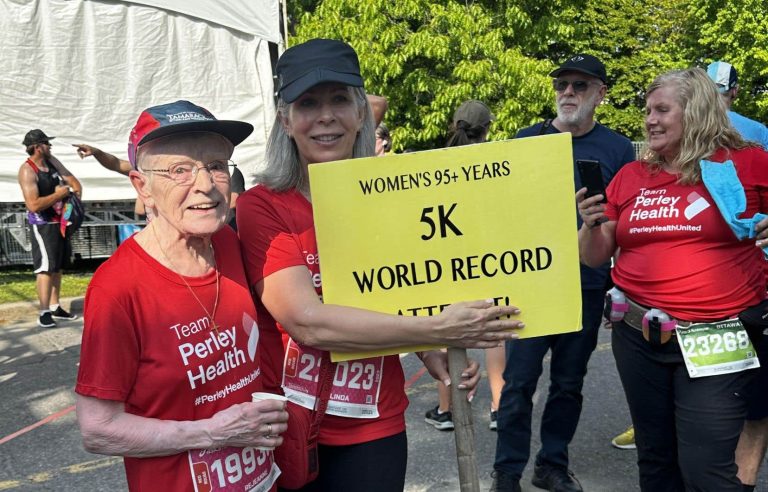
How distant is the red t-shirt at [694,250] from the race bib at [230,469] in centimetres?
179

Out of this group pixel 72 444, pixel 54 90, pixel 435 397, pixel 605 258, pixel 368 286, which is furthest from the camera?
pixel 54 90

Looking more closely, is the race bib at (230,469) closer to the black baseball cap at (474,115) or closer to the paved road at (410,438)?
the paved road at (410,438)

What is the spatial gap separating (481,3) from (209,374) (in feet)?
56.8

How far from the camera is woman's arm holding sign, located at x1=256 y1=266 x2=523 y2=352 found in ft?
5.93

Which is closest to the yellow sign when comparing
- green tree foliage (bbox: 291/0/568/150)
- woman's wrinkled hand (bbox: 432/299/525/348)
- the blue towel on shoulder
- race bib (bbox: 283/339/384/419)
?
woman's wrinkled hand (bbox: 432/299/525/348)

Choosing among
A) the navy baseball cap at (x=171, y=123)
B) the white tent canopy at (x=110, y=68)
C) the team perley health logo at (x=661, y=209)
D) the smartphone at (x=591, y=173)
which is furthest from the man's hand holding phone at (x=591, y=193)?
the white tent canopy at (x=110, y=68)

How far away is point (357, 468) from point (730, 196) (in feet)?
5.75

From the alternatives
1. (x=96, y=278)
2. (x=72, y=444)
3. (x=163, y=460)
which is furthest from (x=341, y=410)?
(x=72, y=444)

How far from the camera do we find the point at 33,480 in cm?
407

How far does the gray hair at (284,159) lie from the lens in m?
2.03

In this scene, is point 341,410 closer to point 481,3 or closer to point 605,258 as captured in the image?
point 605,258

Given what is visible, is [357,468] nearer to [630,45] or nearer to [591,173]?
[591,173]

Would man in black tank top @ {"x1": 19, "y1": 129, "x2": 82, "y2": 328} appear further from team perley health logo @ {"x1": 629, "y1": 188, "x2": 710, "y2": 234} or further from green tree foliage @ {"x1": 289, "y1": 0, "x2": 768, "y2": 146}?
green tree foliage @ {"x1": 289, "y1": 0, "x2": 768, "y2": 146}

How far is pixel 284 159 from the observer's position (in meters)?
2.07
